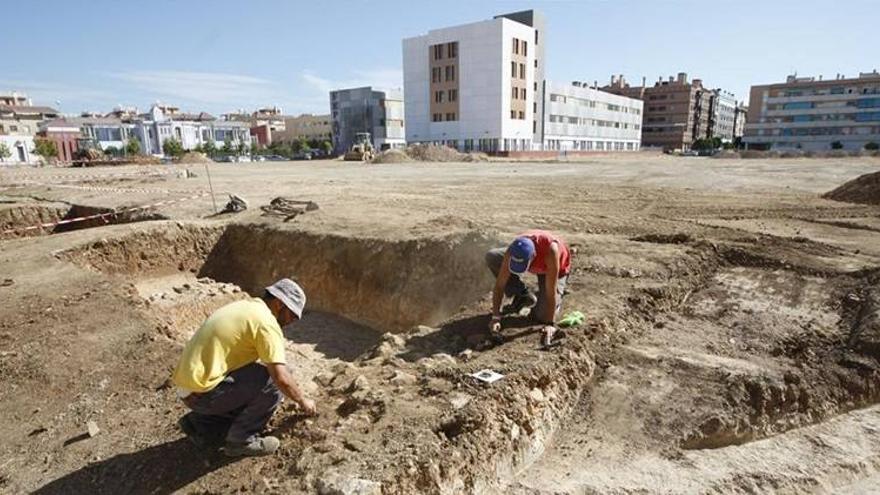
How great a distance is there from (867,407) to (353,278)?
7892 millimetres

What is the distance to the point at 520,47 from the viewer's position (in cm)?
5509

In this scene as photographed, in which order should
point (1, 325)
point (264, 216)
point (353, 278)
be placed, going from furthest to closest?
point (264, 216), point (353, 278), point (1, 325)

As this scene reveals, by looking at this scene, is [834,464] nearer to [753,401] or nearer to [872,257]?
[753,401]

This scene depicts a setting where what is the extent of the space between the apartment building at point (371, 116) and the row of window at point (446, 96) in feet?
45.0

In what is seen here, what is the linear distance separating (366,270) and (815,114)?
9215 cm

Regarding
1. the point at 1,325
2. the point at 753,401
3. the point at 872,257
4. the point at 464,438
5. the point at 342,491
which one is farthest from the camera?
the point at 872,257

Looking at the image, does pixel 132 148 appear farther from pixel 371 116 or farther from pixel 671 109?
pixel 671 109

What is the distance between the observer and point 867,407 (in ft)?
14.1

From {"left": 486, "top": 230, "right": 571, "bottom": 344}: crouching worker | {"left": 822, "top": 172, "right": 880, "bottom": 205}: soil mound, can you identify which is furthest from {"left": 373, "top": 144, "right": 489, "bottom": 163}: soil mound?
{"left": 486, "top": 230, "right": 571, "bottom": 344}: crouching worker

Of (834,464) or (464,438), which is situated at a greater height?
(464,438)

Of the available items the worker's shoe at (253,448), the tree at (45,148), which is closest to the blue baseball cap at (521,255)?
the worker's shoe at (253,448)

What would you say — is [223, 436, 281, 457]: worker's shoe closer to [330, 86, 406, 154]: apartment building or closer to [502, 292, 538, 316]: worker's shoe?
[502, 292, 538, 316]: worker's shoe

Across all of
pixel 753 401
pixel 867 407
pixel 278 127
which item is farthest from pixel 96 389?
pixel 278 127

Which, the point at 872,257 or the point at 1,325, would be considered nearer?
the point at 1,325
